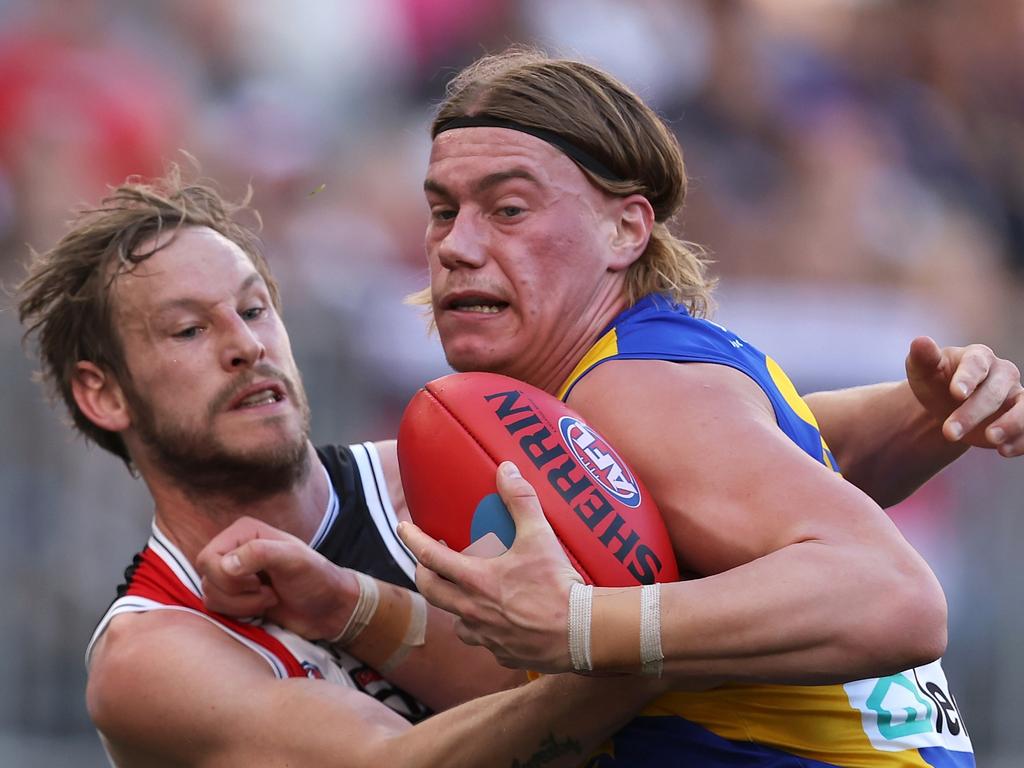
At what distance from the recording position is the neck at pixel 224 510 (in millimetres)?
4363

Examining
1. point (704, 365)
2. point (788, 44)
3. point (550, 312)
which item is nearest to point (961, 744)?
point (704, 365)

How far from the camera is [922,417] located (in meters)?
3.99

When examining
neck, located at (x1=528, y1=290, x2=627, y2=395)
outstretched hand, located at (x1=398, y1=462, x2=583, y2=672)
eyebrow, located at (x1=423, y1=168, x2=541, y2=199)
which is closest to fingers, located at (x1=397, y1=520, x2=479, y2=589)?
outstretched hand, located at (x1=398, y1=462, x2=583, y2=672)

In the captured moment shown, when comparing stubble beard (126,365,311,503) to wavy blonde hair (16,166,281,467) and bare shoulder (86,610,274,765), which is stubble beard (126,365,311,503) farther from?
bare shoulder (86,610,274,765)

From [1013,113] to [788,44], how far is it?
4.92 feet

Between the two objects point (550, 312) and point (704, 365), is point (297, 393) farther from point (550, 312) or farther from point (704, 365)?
point (704, 365)

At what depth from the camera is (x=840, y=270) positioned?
7.76 meters

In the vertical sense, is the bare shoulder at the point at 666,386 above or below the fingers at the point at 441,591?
above

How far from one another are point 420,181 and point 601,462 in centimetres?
555

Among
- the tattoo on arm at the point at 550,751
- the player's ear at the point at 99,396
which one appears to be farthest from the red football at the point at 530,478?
the player's ear at the point at 99,396

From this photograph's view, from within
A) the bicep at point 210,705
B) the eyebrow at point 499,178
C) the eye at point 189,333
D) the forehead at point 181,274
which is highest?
the eyebrow at point 499,178

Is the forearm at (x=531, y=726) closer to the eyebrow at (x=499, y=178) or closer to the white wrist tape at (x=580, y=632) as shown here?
the white wrist tape at (x=580, y=632)

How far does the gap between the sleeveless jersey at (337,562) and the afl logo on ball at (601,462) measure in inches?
55.2

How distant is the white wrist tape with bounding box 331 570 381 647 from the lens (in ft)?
13.0
